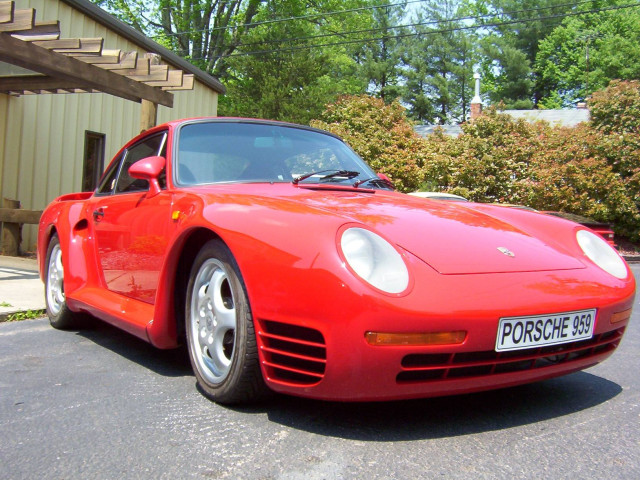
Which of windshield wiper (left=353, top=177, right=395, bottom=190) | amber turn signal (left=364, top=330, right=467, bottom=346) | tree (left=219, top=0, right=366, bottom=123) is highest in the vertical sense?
tree (left=219, top=0, right=366, bottom=123)

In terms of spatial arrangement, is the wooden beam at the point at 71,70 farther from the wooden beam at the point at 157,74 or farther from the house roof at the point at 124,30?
the house roof at the point at 124,30

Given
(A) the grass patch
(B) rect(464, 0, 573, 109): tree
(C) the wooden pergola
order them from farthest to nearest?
(B) rect(464, 0, 573, 109): tree
(C) the wooden pergola
(A) the grass patch

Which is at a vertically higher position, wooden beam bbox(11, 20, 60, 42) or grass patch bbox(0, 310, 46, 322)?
wooden beam bbox(11, 20, 60, 42)

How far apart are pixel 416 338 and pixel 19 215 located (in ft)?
28.0

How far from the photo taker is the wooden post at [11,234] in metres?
A: 9.42

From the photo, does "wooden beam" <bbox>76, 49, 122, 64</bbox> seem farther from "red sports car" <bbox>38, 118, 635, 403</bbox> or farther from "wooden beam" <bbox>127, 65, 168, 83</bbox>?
"red sports car" <bbox>38, 118, 635, 403</bbox>

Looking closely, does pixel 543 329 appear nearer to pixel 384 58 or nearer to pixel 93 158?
pixel 93 158

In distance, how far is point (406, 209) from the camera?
109 inches

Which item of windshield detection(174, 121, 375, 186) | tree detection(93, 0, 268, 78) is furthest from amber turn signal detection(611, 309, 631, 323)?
tree detection(93, 0, 268, 78)

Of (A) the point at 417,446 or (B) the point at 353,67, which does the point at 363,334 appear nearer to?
(A) the point at 417,446

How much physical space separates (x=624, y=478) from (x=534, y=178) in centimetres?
1520

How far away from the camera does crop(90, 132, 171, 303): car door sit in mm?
3070

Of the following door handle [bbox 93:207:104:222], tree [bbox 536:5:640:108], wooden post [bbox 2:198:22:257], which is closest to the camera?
door handle [bbox 93:207:104:222]

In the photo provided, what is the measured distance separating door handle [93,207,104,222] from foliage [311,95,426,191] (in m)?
12.8
